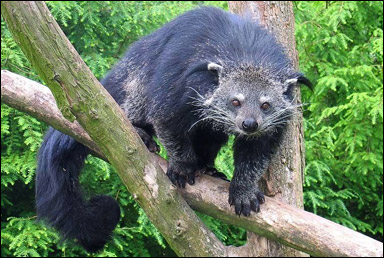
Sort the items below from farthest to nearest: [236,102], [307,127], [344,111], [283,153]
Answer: [344,111]
[307,127]
[283,153]
[236,102]

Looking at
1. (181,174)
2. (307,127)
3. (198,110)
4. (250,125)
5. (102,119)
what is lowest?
(181,174)

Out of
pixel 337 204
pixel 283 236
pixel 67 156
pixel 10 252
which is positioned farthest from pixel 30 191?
pixel 283 236

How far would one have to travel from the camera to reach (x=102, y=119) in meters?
3.09

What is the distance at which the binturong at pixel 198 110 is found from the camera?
11.9 feet

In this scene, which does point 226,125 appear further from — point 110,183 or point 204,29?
point 110,183

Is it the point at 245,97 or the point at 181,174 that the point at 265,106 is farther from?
the point at 181,174

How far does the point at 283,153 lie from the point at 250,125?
67 cm

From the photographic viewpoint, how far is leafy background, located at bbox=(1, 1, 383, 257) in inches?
209

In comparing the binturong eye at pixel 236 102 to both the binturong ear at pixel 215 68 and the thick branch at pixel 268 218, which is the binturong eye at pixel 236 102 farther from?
the thick branch at pixel 268 218

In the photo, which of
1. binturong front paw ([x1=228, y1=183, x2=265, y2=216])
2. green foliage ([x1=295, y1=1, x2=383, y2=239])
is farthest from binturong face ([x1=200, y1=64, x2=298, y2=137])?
green foliage ([x1=295, y1=1, x2=383, y2=239])

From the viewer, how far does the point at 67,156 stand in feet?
13.2

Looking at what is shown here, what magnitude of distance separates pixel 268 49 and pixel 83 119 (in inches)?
48.5

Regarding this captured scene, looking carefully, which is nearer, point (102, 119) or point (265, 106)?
point (102, 119)

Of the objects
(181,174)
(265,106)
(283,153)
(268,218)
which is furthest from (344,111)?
(268,218)
